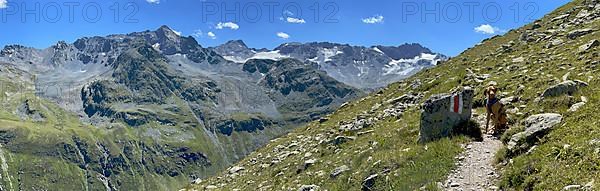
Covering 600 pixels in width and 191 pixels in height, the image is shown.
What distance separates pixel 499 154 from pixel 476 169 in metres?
0.93

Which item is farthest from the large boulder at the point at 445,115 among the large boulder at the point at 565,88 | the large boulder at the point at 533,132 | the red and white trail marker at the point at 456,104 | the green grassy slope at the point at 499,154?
the large boulder at the point at 565,88

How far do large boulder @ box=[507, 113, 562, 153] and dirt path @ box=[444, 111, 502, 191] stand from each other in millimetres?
821

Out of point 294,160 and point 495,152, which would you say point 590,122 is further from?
point 294,160

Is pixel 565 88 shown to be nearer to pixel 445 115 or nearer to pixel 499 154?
pixel 445 115

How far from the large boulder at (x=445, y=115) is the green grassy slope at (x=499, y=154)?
2.47 feet

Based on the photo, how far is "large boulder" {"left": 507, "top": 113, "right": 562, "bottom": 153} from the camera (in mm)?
16375

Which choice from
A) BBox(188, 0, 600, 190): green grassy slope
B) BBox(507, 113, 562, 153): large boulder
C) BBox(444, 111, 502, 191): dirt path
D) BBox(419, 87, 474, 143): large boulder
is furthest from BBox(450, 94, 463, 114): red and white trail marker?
BBox(507, 113, 562, 153): large boulder

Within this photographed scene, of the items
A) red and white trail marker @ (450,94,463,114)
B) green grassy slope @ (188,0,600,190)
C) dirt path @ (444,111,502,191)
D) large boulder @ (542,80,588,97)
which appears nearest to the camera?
green grassy slope @ (188,0,600,190)

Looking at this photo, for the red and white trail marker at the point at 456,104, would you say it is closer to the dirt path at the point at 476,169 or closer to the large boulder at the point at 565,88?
the dirt path at the point at 476,169

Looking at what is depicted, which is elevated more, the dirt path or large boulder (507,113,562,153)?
large boulder (507,113,562,153)

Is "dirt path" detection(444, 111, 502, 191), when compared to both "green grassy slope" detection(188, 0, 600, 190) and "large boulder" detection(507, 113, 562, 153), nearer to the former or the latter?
"green grassy slope" detection(188, 0, 600, 190)

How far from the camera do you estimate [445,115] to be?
19.9 metres

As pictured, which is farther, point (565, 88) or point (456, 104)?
point (456, 104)

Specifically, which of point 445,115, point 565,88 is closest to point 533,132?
point 445,115
